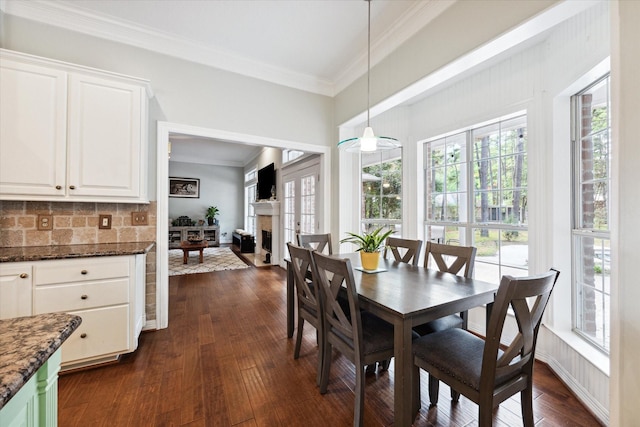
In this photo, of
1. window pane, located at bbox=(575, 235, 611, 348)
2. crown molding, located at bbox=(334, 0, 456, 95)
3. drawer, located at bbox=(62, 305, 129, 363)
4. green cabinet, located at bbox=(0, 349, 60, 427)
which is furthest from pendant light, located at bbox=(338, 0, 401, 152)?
drawer, located at bbox=(62, 305, 129, 363)

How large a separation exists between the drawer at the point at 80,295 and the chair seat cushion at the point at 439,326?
2246mm

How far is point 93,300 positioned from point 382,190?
3218mm

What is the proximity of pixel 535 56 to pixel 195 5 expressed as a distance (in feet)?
9.67

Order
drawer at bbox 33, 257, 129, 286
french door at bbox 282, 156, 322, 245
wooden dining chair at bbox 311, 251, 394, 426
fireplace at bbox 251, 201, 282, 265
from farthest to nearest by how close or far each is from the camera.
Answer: fireplace at bbox 251, 201, 282, 265
french door at bbox 282, 156, 322, 245
drawer at bbox 33, 257, 129, 286
wooden dining chair at bbox 311, 251, 394, 426

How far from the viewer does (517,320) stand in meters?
1.22

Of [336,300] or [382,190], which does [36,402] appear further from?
[382,190]

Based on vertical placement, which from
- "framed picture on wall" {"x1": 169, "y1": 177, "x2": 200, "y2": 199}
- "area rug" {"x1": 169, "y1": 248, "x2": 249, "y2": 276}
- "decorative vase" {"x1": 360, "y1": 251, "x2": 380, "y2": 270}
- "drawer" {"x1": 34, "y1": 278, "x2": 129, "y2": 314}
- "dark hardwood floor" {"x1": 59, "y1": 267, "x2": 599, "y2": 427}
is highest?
A: "framed picture on wall" {"x1": 169, "y1": 177, "x2": 200, "y2": 199}

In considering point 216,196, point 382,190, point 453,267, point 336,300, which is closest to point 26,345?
point 336,300

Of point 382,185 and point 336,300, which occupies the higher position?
point 382,185

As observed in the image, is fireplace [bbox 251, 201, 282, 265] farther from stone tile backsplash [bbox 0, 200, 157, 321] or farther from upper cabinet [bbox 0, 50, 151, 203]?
upper cabinet [bbox 0, 50, 151, 203]

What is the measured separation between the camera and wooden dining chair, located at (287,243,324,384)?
1.87 meters

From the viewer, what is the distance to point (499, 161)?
2.65m

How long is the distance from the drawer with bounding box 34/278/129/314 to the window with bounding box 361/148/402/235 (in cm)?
288

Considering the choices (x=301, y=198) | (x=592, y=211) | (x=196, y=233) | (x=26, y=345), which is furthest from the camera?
(x=196, y=233)
